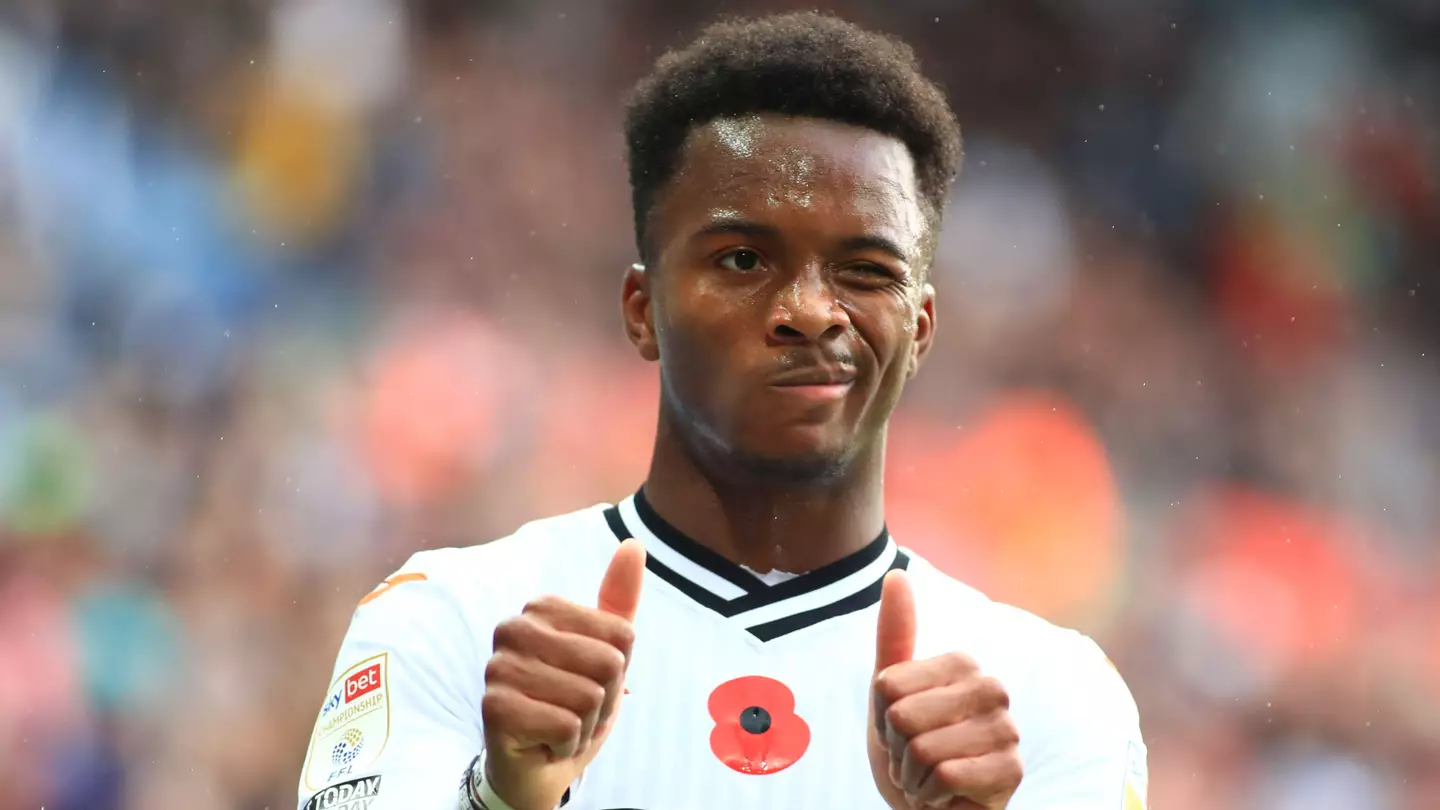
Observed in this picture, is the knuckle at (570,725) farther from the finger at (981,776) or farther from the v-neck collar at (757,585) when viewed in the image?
the v-neck collar at (757,585)

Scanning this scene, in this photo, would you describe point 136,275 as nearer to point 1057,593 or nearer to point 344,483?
point 344,483

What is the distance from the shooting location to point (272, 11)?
18.6 ft

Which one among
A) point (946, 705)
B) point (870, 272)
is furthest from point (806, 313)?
point (946, 705)

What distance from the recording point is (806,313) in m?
2.10

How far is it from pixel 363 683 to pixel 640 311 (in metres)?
0.70

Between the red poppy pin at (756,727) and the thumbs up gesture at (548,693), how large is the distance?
0.29 m

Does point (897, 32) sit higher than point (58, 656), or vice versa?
point (897, 32)

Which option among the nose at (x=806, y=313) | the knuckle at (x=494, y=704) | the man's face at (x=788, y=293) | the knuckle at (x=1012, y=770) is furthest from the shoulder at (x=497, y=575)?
the knuckle at (x=1012, y=770)

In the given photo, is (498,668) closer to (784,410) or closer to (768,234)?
(784,410)

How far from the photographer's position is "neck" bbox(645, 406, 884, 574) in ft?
7.55

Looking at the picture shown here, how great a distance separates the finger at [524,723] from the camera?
5.69 feet

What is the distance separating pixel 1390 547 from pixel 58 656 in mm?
4989

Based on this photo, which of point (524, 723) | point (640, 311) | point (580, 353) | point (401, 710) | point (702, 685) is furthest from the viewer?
point (580, 353)

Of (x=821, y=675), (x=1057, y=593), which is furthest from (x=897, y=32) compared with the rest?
(x=821, y=675)
